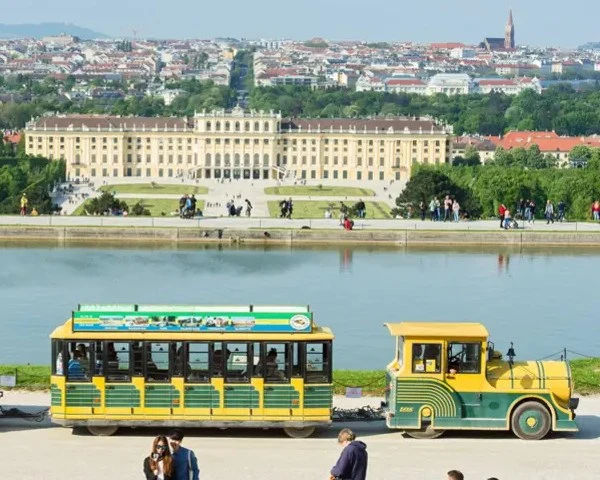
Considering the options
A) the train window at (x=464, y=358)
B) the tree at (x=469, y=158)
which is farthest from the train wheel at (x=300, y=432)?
the tree at (x=469, y=158)

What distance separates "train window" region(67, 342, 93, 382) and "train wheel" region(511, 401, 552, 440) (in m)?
3.73

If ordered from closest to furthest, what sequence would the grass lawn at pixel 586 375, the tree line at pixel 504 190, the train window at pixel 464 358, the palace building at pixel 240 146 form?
the train window at pixel 464 358 → the grass lawn at pixel 586 375 → the tree line at pixel 504 190 → the palace building at pixel 240 146

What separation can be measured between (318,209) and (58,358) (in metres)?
51.7

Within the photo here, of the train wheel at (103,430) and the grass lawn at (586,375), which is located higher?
the grass lawn at (586,375)

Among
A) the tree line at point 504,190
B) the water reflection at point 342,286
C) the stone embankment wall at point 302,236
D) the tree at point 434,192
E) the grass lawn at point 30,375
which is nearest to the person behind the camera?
the grass lawn at point 30,375

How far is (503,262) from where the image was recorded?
3228 centimetres

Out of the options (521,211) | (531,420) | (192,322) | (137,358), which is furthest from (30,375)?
(521,211)

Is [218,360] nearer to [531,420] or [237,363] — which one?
[237,363]

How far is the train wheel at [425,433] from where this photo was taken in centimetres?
1566

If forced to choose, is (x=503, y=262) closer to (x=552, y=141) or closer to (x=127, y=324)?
(x=127, y=324)

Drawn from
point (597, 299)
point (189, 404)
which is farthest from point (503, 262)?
point (189, 404)

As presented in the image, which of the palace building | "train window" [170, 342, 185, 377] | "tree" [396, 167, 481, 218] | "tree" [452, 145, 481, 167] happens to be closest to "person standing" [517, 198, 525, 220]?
"tree" [396, 167, 481, 218]

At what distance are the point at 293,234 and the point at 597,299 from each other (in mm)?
9202

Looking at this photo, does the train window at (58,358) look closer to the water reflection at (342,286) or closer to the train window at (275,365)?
the train window at (275,365)
